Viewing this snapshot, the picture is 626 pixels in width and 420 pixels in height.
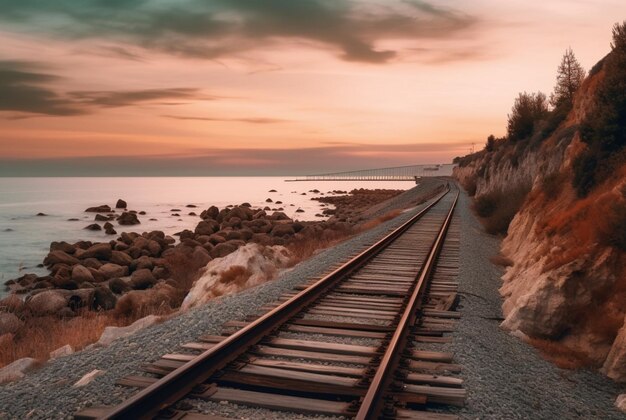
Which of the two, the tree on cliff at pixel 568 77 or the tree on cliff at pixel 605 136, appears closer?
the tree on cliff at pixel 605 136

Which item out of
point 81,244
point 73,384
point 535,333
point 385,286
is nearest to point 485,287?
point 385,286

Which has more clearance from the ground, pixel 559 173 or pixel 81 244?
pixel 559 173

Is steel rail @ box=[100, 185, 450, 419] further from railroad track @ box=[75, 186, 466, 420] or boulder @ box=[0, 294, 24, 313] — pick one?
boulder @ box=[0, 294, 24, 313]

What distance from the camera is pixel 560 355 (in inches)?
287

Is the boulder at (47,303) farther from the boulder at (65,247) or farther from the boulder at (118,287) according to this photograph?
the boulder at (65,247)

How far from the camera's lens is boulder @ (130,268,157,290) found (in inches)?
776

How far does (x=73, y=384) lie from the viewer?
5609 mm

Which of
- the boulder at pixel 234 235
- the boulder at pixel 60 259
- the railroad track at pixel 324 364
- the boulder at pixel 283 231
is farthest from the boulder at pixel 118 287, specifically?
the boulder at pixel 283 231

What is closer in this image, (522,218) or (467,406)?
(467,406)

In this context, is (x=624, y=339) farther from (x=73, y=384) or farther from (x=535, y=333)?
(x=73, y=384)

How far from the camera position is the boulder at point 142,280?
776 inches

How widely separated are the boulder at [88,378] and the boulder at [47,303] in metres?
10.8

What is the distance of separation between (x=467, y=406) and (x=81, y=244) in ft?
105

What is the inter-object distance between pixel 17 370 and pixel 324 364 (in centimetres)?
396
